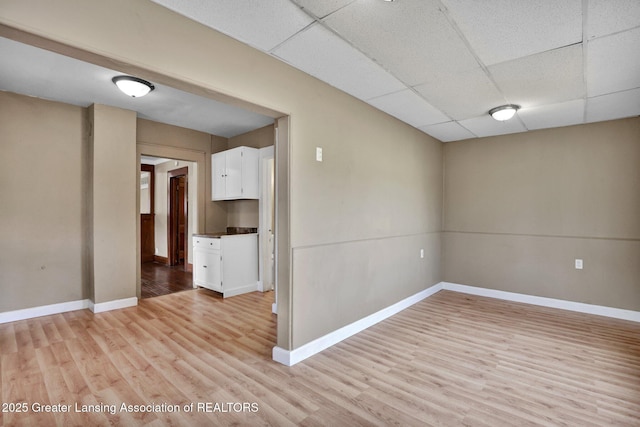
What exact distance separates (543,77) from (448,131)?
1.78m

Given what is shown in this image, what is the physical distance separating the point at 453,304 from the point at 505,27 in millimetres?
3423

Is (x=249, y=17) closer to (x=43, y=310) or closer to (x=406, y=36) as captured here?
(x=406, y=36)

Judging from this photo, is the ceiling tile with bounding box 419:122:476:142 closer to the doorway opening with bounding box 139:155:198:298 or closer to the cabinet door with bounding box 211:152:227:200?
the cabinet door with bounding box 211:152:227:200

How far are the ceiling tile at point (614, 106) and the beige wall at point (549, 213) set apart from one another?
23cm

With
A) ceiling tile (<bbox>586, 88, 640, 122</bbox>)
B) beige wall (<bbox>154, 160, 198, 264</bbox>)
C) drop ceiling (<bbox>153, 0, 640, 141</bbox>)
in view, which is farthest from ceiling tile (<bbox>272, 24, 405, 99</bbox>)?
beige wall (<bbox>154, 160, 198, 264</bbox>)

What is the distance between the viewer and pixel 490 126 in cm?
414

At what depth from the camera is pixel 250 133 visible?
202 inches

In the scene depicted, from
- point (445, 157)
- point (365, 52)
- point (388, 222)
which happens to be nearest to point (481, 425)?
point (388, 222)

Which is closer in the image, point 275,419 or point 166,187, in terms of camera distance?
point 275,419

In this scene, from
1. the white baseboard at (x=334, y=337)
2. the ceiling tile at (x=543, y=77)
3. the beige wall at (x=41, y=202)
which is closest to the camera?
the ceiling tile at (x=543, y=77)

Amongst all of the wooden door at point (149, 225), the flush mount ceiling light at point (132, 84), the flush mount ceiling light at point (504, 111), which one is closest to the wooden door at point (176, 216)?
the wooden door at point (149, 225)

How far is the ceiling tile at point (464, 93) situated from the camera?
2709mm

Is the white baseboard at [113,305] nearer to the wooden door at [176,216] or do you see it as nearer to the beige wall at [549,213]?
the wooden door at [176,216]

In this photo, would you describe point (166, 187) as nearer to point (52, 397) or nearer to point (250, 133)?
point (250, 133)
